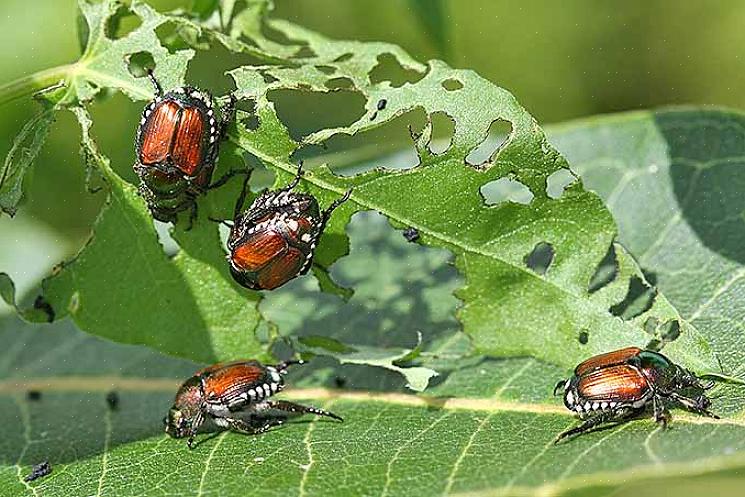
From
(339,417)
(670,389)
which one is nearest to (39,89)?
(339,417)

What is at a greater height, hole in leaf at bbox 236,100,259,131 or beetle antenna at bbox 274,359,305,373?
hole in leaf at bbox 236,100,259,131

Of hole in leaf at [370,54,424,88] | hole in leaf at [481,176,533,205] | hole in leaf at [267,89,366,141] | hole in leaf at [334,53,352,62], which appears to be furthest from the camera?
hole in leaf at [267,89,366,141]

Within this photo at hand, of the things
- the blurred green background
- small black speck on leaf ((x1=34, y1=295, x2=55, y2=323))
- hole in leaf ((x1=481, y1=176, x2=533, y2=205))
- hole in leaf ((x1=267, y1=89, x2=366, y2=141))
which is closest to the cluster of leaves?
small black speck on leaf ((x1=34, y1=295, x2=55, y2=323))

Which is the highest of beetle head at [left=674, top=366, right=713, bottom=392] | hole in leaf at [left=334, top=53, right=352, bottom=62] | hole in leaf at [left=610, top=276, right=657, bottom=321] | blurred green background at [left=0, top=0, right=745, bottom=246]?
blurred green background at [left=0, top=0, right=745, bottom=246]

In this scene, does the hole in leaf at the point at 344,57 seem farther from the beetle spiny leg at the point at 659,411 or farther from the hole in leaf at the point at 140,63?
the beetle spiny leg at the point at 659,411

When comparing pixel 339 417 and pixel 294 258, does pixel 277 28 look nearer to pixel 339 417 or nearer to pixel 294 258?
pixel 294 258

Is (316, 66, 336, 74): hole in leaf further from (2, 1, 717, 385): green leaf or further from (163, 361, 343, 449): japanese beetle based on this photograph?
(163, 361, 343, 449): japanese beetle

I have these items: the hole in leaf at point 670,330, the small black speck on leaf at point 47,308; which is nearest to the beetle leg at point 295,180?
the small black speck on leaf at point 47,308
